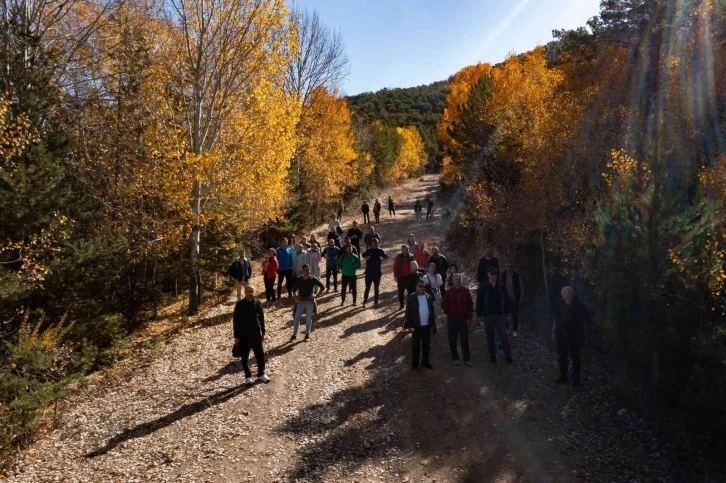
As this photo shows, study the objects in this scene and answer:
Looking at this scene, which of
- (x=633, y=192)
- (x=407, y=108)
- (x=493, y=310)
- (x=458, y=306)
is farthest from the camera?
(x=407, y=108)

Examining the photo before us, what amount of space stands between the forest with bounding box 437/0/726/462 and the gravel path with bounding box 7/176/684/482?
179 cm

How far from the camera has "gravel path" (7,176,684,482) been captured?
637cm

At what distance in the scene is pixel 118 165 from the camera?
12.1 m

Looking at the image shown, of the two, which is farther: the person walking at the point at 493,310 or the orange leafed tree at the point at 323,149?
the orange leafed tree at the point at 323,149

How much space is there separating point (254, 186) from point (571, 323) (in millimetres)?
10000

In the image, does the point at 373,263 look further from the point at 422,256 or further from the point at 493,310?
the point at 493,310

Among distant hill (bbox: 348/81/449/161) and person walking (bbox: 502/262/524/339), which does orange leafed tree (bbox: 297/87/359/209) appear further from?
distant hill (bbox: 348/81/449/161)

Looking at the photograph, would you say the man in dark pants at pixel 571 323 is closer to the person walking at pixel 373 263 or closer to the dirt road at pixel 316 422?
the dirt road at pixel 316 422

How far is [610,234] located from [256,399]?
682cm

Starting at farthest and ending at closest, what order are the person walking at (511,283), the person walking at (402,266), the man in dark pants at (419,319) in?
the person walking at (402,266) → the person walking at (511,283) → the man in dark pants at (419,319)

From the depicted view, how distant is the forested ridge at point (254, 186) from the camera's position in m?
6.93

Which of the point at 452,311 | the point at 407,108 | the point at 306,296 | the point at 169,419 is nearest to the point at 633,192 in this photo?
the point at 452,311

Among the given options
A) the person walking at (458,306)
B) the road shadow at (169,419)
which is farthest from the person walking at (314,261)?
the person walking at (458,306)

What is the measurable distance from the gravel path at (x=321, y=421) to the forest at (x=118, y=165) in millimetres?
1189
